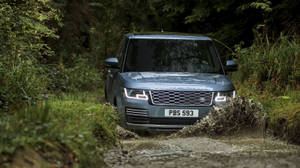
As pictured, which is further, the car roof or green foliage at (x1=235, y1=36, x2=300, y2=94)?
green foliage at (x1=235, y1=36, x2=300, y2=94)

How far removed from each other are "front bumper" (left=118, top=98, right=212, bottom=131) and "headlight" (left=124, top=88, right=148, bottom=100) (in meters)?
0.06

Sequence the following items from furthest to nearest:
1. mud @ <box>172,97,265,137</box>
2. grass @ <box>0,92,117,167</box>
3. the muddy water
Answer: mud @ <box>172,97,265,137</box> < the muddy water < grass @ <box>0,92,117,167</box>

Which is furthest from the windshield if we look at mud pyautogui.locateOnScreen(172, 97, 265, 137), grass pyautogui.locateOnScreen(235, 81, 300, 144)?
grass pyautogui.locateOnScreen(235, 81, 300, 144)

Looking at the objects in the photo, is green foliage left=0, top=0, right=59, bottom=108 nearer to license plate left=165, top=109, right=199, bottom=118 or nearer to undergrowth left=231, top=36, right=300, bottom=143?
license plate left=165, top=109, right=199, bottom=118

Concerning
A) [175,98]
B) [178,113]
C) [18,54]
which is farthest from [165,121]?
[18,54]

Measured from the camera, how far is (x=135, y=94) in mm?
8016

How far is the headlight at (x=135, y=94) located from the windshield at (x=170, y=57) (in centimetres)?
85

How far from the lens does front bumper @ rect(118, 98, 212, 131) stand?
25.7ft

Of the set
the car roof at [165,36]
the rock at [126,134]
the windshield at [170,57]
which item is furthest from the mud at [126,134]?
the car roof at [165,36]

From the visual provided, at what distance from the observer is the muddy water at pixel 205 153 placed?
569 cm

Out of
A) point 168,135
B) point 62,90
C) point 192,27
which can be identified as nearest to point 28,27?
point 168,135

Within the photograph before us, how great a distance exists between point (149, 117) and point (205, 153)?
1.79 m

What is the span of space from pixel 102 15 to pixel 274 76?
981cm

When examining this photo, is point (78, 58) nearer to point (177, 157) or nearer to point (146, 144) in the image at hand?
point (146, 144)
